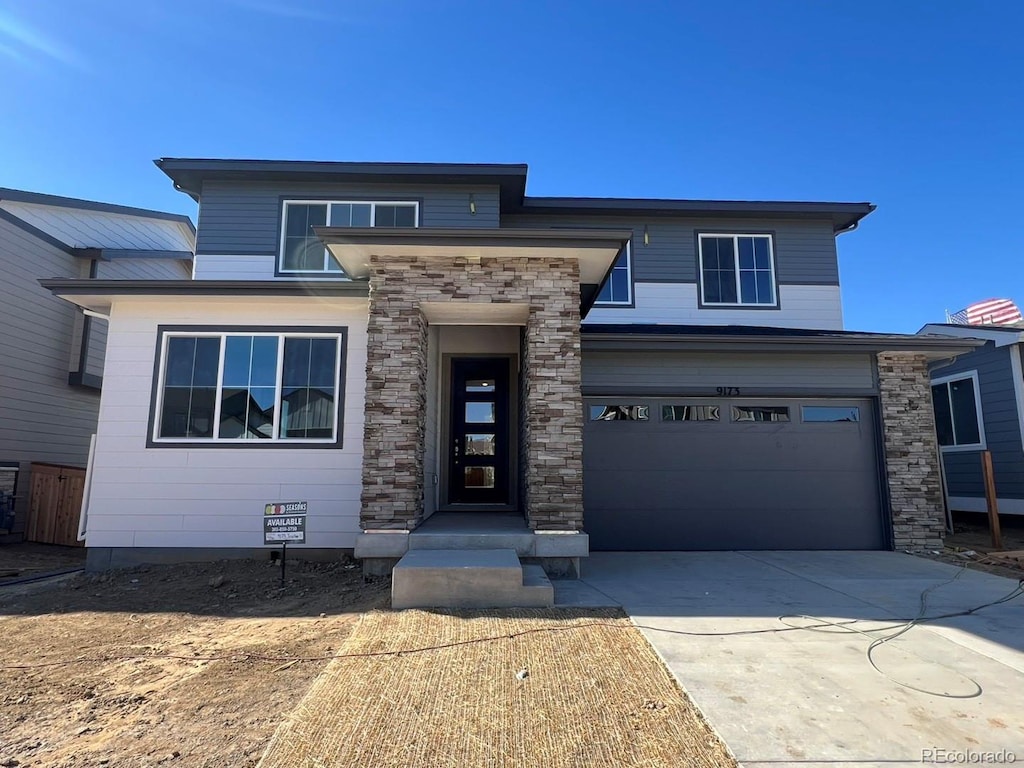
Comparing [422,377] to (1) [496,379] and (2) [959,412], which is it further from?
(2) [959,412]

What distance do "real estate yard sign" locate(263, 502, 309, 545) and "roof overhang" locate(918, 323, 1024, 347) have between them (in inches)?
426

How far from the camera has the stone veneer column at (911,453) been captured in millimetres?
7613

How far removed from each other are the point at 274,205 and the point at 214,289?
3157 mm

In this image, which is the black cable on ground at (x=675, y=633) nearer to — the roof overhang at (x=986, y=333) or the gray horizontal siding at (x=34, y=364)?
the roof overhang at (x=986, y=333)

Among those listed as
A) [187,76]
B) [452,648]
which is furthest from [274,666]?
[187,76]

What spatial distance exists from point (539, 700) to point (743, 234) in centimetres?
945

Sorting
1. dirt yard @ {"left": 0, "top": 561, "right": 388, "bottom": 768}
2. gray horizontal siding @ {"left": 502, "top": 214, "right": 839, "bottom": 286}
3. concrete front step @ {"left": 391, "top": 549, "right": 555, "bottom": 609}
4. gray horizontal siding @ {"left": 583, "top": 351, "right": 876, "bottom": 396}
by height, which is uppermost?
gray horizontal siding @ {"left": 502, "top": 214, "right": 839, "bottom": 286}

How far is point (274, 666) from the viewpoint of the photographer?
348cm

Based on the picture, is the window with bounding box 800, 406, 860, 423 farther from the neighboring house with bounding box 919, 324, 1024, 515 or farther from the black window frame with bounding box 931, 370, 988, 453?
the black window frame with bounding box 931, 370, 988, 453

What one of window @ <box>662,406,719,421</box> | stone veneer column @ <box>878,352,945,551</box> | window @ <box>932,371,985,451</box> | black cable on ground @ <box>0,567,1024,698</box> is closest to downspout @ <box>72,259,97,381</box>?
black cable on ground @ <box>0,567,1024,698</box>

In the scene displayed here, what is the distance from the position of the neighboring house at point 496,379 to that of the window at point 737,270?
0.15ft

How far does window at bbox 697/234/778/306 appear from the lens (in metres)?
9.97

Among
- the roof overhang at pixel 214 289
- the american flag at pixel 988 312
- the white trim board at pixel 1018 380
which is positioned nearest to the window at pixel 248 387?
the roof overhang at pixel 214 289

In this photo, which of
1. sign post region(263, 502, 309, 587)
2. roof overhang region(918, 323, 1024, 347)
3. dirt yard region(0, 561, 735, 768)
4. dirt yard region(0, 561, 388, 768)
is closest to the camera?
dirt yard region(0, 561, 735, 768)
